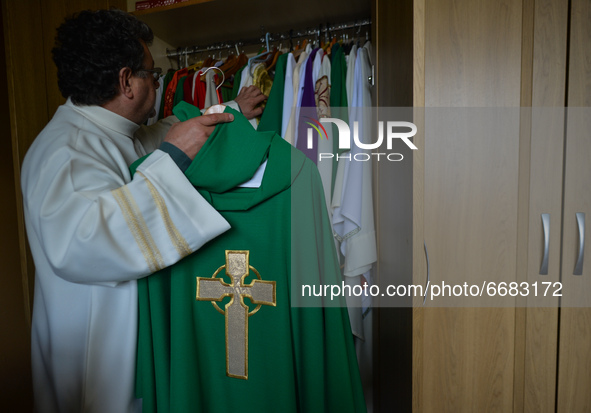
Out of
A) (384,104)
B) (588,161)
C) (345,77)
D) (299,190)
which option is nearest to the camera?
(299,190)

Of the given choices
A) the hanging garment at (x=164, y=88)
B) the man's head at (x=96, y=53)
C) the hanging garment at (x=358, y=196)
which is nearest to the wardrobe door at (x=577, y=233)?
the hanging garment at (x=358, y=196)

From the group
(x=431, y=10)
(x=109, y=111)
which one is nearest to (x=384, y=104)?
(x=431, y=10)

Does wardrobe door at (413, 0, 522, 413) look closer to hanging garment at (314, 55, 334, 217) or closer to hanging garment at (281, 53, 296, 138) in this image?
hanging garment at (314, 55, 334, 217)

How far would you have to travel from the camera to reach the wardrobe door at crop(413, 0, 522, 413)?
1.04 meters

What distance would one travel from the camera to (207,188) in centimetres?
91

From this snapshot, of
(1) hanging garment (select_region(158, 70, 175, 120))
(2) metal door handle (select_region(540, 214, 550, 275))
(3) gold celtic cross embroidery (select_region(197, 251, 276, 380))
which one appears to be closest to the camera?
(3) gold celtic cross embroidery (select_region(197, 251, 276, 380))

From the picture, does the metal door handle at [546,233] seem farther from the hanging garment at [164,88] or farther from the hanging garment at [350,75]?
the hanging garment at [164,88]

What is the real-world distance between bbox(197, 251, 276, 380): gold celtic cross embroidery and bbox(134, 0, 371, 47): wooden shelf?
112cm

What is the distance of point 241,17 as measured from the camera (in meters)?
1.60

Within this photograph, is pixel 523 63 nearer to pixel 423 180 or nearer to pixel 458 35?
pixel 458 35

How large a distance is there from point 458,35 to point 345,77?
48 cm

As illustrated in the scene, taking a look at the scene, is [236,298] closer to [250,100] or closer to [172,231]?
[172,231]

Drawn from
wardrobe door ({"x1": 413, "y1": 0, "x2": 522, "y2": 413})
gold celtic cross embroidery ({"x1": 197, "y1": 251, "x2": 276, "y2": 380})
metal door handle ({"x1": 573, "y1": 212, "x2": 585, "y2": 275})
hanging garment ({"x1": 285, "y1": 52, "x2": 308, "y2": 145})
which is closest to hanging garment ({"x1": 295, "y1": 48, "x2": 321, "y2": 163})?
hanging garment ({"x1": 285, "y1": 52, "x2": 308, "y2": 145})

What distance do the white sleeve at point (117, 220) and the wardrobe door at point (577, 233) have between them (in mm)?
998
